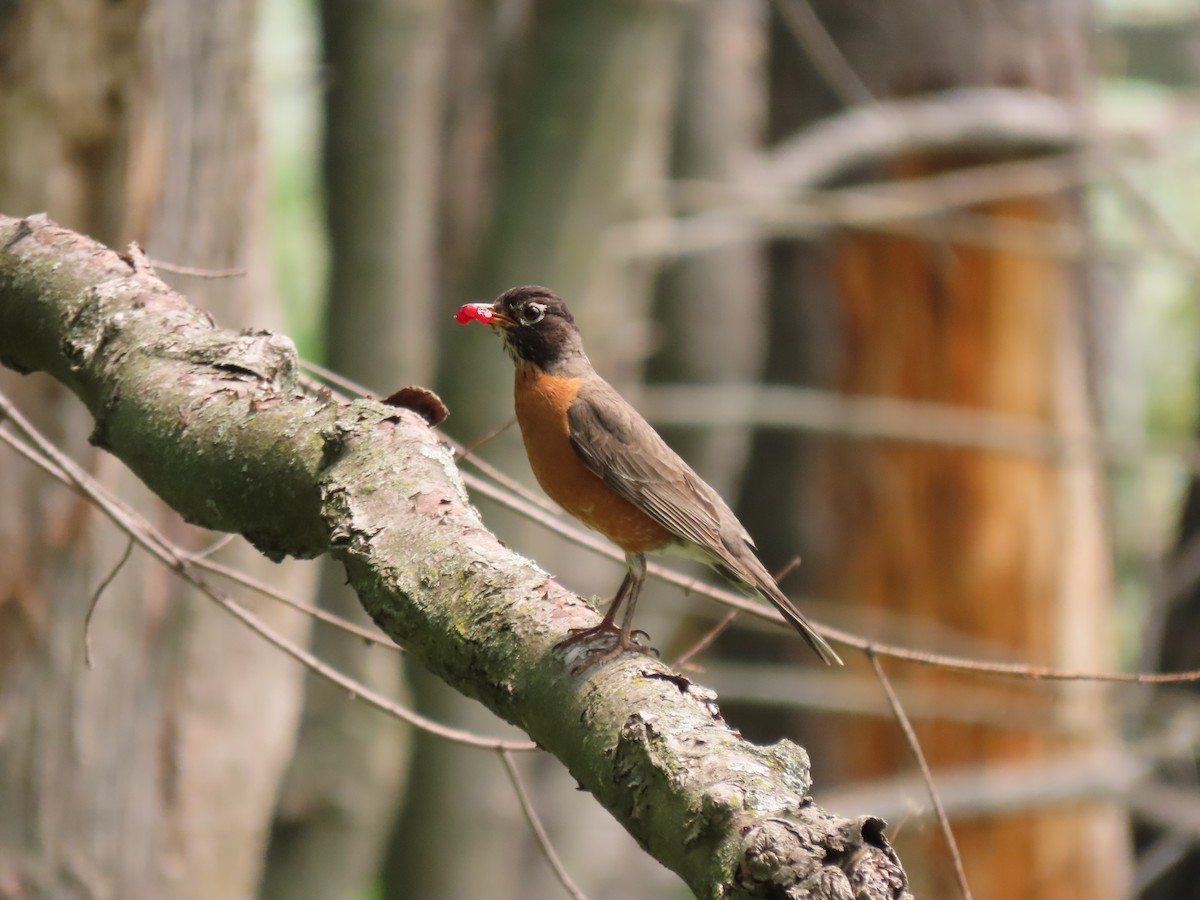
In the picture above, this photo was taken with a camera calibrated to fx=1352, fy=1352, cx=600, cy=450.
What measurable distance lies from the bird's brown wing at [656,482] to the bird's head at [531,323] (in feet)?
0.86

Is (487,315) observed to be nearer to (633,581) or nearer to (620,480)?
(620,480)

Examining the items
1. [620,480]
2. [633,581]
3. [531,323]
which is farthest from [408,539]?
[531,323]

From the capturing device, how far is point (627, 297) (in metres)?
9.21

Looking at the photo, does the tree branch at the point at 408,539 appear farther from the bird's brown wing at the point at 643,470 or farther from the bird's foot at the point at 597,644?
the bird's brown wing at the point at 643,470

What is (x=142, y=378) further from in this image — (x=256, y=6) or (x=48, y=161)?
(x=256, y=6)

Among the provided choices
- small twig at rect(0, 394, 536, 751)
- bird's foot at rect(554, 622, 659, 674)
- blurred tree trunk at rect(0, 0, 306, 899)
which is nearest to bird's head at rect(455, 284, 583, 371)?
blurred tree trunk at rect(0, 0, 306, 899)

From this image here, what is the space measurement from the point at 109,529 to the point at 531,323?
185 centimetres

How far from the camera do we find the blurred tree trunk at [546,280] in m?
8.32

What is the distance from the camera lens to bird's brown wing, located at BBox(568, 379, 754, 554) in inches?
165

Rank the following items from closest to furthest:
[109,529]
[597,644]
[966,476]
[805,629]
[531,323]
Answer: [597,644] → [805,629] → [531,323] → [109,529] → [966,476]

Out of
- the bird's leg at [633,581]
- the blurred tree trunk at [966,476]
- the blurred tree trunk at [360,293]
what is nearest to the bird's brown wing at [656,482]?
the bird's leg at [633,581]

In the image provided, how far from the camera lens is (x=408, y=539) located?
101 inches

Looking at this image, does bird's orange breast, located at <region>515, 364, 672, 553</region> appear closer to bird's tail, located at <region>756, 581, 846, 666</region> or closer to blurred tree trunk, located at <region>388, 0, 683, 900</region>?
bird's tail, located at <region>756, 581, 846, 666</region>

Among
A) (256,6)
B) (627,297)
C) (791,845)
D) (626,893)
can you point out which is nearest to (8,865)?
(256,6)
